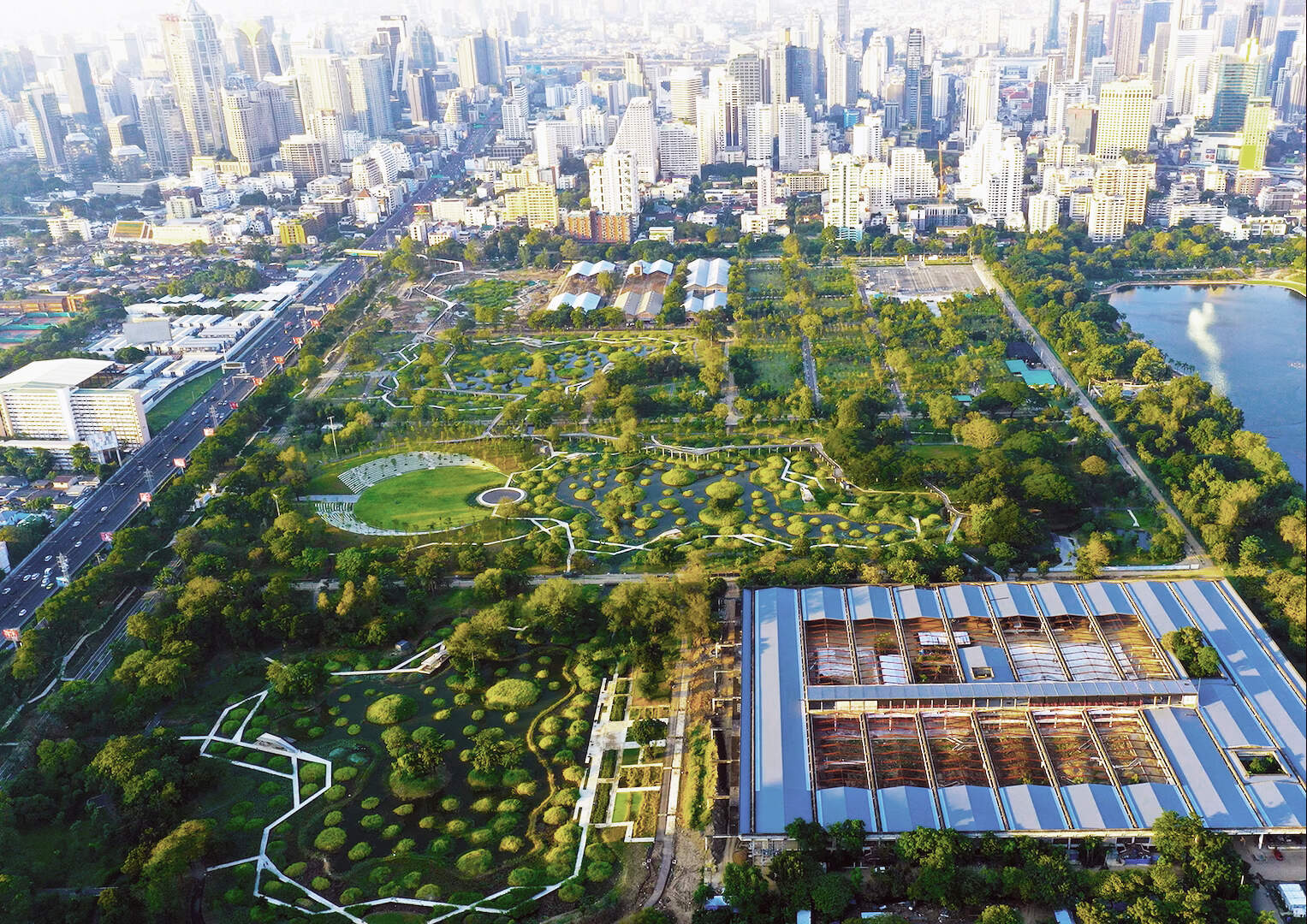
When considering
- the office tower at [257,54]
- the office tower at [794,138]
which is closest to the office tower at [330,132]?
the office tower at [257,54]

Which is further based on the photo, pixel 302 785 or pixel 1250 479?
pixel 1250 479

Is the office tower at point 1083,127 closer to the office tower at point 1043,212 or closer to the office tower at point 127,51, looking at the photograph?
the office tower at point 1043,212

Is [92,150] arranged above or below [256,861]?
above

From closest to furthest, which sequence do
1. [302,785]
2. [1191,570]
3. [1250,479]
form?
[302,785], [1191,570], [1250,479]

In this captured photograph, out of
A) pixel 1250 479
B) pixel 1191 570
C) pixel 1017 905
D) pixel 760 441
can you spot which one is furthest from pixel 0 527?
pixel 1250 479

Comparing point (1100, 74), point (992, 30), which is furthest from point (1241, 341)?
point (992, 30)

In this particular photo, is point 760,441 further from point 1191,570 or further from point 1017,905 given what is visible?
point 1017,905
